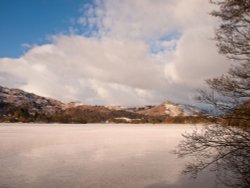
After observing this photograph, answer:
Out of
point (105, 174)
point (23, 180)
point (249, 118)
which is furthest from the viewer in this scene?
point (105, 174)

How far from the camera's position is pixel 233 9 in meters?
10.5

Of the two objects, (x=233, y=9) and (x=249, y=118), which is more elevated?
(x=233, y=9)

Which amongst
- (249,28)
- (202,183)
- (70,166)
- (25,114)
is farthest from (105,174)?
(25,114)

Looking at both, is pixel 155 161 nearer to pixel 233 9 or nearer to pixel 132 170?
Answer: pixel 132 170

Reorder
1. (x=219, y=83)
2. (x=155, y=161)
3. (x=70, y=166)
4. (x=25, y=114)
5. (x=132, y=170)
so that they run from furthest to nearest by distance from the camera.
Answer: (x=25, y=114) → (x=155, y=161) → (x=70, y=166) → (x=132, y=170) → (x=219, y=83)

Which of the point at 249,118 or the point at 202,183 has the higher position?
the point at 249,118

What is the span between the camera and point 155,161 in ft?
78.0

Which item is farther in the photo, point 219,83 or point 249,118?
point 219,83

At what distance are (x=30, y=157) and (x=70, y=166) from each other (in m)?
5.17

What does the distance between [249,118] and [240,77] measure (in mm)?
1237

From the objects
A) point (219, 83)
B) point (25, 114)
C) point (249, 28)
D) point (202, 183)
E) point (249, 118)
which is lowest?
point (202, 183)

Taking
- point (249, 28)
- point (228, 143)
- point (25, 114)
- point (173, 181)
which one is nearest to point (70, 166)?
point (173, 181)

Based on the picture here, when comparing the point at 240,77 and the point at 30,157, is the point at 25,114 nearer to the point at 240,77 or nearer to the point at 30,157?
the point at 30,157

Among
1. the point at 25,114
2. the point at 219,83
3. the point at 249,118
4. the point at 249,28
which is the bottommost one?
the point at 249,118
